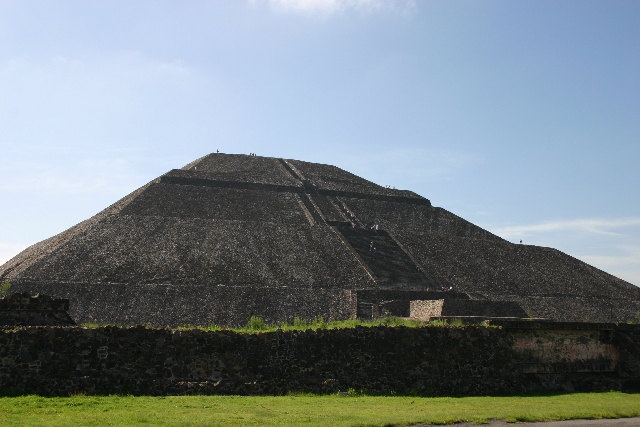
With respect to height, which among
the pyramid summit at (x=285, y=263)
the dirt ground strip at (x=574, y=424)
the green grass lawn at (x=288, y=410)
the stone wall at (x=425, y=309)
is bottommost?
the dirt ground strip at (x=574, y=424)

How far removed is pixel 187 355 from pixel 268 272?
21376 millimetres

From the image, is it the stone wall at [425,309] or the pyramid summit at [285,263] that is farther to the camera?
the pyramid summit at [285,263]

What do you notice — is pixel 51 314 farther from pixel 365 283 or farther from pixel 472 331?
pixel 365 283

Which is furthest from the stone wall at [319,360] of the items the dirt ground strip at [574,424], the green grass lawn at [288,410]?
the dirt ground strip at [574,424]

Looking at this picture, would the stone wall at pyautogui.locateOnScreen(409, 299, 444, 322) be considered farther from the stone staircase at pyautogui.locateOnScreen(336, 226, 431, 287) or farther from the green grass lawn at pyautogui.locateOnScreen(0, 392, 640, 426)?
the green grass lawn at pyautogui.locateOnScreen(0, 392, 640, 426)

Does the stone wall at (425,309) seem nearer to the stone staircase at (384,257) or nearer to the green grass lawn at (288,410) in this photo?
the stone staircase at (384,257)

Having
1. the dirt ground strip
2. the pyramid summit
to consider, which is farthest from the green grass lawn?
the pyramid summit

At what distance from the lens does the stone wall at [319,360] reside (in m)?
13.2

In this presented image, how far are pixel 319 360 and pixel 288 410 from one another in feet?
10.1

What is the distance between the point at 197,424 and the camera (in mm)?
10008

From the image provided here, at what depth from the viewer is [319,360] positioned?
14.8 m

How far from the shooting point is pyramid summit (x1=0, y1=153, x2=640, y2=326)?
29.6 m

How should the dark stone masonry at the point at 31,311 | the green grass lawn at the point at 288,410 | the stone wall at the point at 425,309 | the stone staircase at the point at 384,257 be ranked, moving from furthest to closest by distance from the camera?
the stone staircase at the point at 384,257 → the stone wall at the point at 425,309 → the dark stone masonry at the point at 31,311 → the green grass lawn at the point at 288,410

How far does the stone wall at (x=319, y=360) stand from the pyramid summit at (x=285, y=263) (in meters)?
9.63
